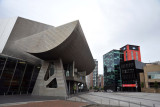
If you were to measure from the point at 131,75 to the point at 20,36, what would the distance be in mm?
67227

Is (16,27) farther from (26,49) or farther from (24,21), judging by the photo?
(26,49)

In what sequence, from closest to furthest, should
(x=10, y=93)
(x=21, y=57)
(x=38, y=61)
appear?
(x=10, y=93), (x=21, y=57), (x=38, y=61)

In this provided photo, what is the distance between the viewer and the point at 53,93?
2627 centimetres

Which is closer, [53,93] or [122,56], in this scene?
[53,93]

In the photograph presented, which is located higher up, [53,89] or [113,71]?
[113,71]

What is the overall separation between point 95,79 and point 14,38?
119m

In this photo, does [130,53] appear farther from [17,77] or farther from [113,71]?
[17,77]

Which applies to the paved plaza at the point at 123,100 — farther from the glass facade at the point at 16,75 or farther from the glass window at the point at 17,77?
the glass window at the point at 17,77

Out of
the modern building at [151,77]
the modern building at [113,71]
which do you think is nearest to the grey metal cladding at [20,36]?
the modern building at [151,77]

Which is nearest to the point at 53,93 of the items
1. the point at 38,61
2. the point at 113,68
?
the point at 38,61

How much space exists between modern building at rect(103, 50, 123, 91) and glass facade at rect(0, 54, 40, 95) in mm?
70659

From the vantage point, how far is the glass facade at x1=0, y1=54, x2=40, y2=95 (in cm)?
2802

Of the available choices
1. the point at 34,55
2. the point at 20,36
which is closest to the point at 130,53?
the point at 20,36

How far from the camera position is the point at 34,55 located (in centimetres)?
2734
